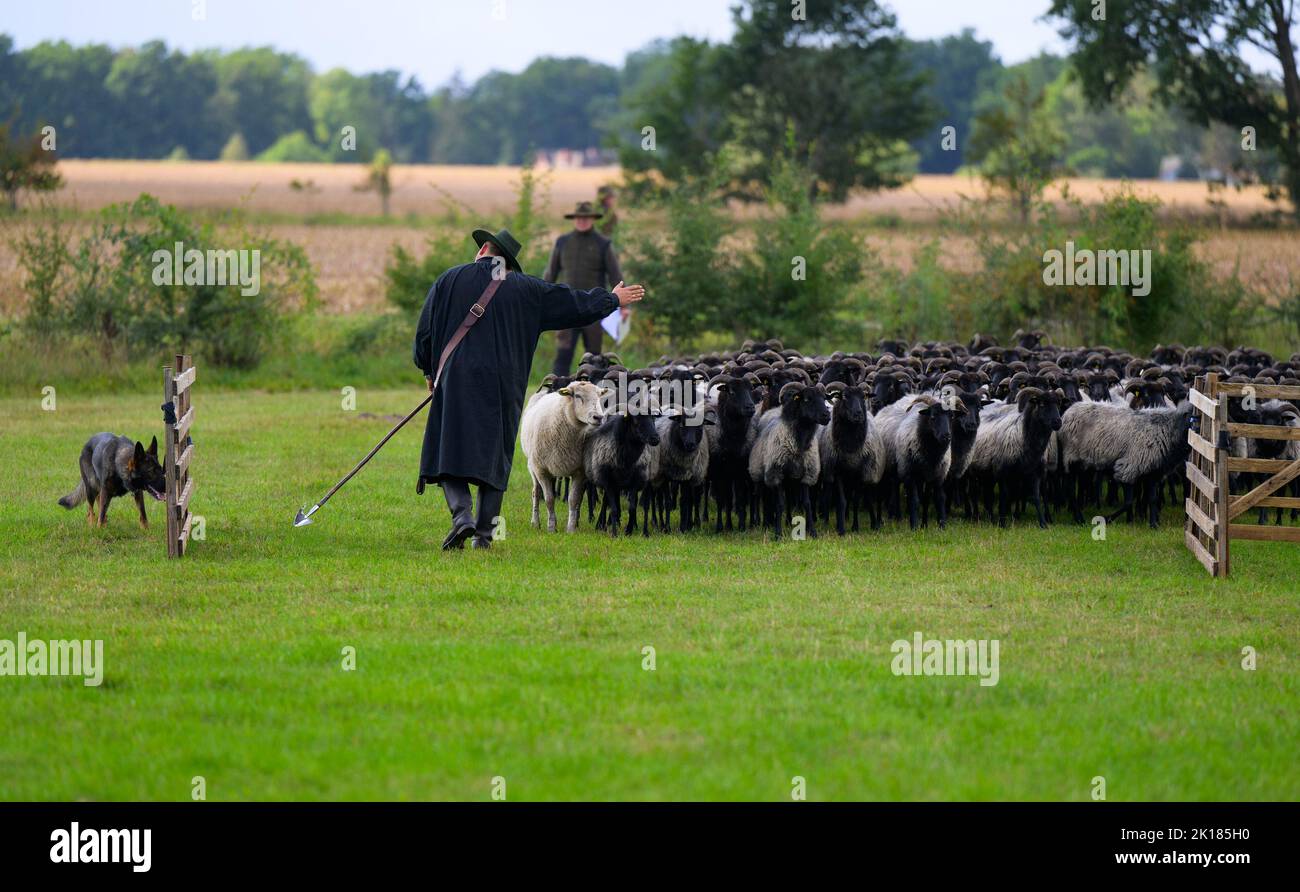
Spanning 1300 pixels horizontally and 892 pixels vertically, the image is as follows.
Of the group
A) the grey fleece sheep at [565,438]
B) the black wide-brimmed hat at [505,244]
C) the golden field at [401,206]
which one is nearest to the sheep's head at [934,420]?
the grey fleece sheep at [565,438]

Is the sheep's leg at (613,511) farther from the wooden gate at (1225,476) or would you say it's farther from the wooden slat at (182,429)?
the wooden gate at (1225,476)

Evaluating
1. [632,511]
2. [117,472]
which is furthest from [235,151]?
[632,511]

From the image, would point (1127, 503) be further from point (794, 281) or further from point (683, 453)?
point (794, 281)

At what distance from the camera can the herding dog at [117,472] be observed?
1142cm

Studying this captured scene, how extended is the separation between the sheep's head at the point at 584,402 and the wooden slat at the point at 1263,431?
15.9 feet

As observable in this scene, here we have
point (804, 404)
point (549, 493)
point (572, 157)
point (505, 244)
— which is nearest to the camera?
point (505, 244)

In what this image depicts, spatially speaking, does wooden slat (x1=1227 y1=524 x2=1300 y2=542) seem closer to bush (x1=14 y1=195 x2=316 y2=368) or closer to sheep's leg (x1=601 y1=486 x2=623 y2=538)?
sheep's leg (x1=601 y1=486 x2=623 y2=538)

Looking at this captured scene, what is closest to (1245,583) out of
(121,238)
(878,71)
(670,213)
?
(670,213)

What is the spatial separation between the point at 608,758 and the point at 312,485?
8642 millimetres

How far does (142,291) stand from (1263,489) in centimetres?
1832

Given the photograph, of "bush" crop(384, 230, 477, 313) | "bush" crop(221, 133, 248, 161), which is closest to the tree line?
"bush" crop(221, 133, 248, 161)

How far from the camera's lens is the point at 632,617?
884cm

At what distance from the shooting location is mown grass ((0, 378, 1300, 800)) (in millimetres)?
6066

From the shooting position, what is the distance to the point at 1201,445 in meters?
11.0
